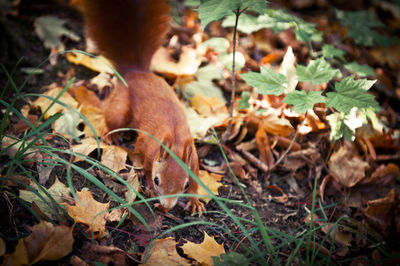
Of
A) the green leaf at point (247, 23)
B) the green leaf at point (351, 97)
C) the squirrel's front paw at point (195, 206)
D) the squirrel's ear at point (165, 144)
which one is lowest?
the squirrel's front paw at point (195, 206)

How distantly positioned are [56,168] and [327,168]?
165cm

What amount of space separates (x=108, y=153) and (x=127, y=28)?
2.83ft

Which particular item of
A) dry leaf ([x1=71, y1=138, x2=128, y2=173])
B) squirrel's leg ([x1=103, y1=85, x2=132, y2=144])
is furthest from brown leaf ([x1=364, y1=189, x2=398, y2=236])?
squirrel's leg ([x1=103, y1=85, x2=132, y2=144])

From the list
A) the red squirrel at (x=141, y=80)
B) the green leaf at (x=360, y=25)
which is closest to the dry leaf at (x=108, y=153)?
the red squirrel at (x=141, y=80)

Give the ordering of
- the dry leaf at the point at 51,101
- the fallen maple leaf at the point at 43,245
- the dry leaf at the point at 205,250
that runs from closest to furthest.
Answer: the fallen maple leaf at the point at 43,245
the dry leaf at the point at 205,250
the dry leaf at the point at 51,101

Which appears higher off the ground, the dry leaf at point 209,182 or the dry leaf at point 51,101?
the dry leaf at point 51,101

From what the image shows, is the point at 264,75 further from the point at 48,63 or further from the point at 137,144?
the point at 48,63

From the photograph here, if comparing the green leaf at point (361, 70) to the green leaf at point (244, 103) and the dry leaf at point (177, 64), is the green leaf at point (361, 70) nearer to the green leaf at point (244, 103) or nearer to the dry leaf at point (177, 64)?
the green leaf at point (244, 103)

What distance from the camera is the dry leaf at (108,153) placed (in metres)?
1.78

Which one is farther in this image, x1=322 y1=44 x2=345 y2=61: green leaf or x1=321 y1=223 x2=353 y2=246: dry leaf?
x1=322 y1=44 x2=345 y2=61: green leaf

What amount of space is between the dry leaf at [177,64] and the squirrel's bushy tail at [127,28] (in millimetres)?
263

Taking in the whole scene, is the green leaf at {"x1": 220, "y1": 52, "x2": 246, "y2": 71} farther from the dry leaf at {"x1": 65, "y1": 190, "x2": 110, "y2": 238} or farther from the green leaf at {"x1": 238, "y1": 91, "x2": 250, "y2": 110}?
the dry leaf at {"x1": 65, "y1": 190, "x2": 110, "y2": 238}

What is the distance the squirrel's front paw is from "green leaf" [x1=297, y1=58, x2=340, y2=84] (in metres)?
0.88

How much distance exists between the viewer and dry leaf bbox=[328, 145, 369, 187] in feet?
7.00
